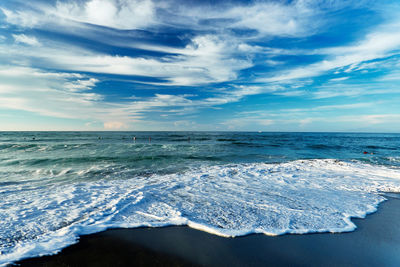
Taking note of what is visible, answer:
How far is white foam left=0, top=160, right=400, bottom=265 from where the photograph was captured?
3830 mm

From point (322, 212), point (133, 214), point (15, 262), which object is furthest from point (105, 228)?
point (322, 212)

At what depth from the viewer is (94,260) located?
9.67 ft

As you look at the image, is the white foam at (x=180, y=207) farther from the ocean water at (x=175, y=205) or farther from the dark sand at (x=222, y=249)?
the dark sand at (x=222, y=249)

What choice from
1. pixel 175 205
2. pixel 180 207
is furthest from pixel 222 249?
pixel 175 205

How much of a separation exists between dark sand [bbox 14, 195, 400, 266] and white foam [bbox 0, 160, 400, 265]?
252 millimetres

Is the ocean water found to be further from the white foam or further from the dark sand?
the dark sand

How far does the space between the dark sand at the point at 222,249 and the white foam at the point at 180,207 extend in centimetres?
25

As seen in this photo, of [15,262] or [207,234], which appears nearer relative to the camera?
[15,262]

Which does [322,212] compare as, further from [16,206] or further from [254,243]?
[16,206]

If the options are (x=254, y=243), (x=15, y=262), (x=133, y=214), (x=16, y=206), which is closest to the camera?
(x=15, y=262)

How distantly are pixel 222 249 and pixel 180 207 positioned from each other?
85.4 inches

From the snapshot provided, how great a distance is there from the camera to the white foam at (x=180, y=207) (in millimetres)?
3830

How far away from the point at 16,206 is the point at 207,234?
17.7 ft

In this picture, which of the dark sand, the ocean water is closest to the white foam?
the ocean water
